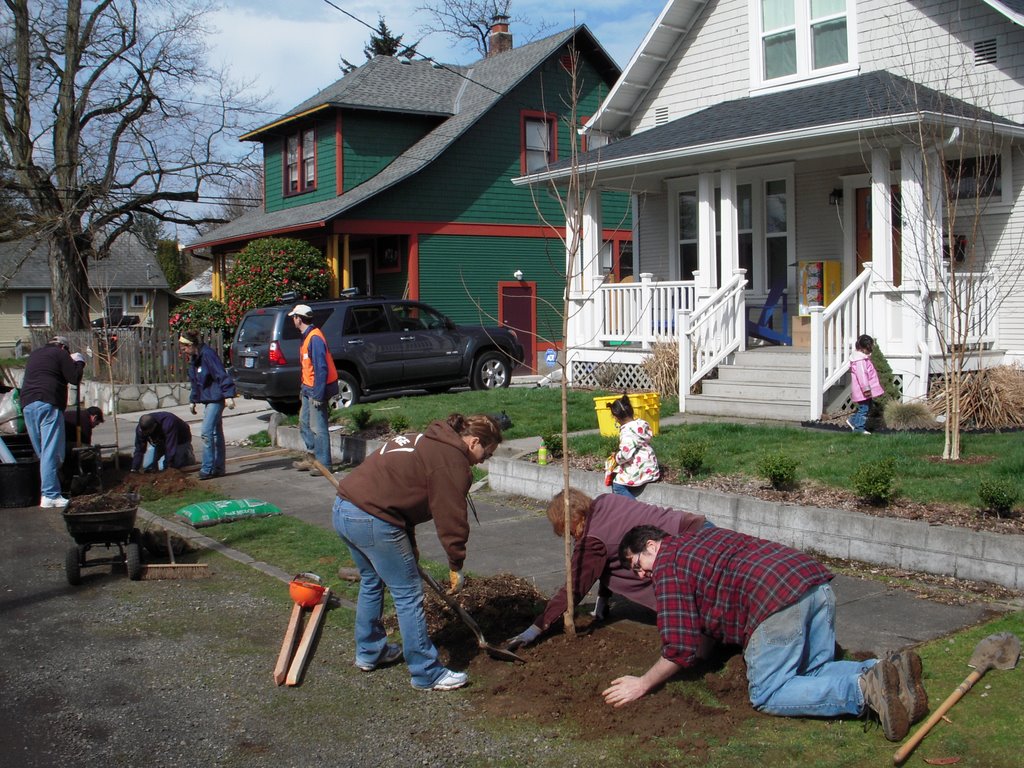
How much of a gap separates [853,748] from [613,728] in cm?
104

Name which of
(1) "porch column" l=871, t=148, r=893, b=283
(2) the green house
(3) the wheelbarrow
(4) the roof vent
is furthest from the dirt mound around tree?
(2) the green house

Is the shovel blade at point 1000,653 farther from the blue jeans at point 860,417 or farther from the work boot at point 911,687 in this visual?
the blue jeans at point 860,417

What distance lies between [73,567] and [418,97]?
21277 mm

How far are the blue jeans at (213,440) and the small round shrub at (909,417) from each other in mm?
7684

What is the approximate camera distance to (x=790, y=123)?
44.3 ft

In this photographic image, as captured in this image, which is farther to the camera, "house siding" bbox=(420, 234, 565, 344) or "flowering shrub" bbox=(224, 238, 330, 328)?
"house siding" bbox=(420, 234, 565, 344)

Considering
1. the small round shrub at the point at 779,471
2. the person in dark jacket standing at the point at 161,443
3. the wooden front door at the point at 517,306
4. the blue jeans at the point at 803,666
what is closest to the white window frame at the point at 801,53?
the small round shrub at the point at 779,471

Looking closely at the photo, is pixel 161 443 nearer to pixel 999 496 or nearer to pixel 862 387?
pixel 862 387

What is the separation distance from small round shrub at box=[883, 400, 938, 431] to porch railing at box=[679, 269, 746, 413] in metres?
2.84

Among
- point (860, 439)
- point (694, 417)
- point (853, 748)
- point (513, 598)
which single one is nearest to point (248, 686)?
point (513, 598)

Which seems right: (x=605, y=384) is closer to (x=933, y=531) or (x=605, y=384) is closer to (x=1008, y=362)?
(x=1008, y=362)

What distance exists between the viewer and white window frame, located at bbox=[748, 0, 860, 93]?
1532 centimetres

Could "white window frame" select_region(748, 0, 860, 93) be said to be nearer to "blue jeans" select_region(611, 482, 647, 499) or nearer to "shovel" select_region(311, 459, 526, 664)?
"blue jeans" select_region(611, 482, 647, 499)

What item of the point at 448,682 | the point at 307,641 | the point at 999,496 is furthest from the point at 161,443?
the point at 999,496
